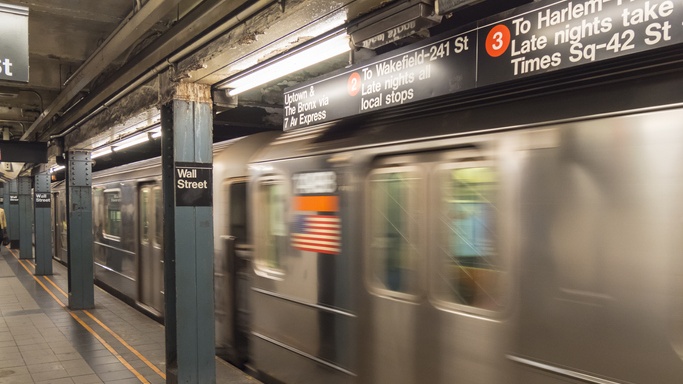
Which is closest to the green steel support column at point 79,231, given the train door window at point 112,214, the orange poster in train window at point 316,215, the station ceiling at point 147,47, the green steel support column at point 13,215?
the train door window at point 112,214

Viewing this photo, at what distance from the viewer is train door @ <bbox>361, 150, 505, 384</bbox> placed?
2.84 m

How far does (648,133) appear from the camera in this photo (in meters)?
2.18

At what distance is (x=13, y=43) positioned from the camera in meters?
3.45

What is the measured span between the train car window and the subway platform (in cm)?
282

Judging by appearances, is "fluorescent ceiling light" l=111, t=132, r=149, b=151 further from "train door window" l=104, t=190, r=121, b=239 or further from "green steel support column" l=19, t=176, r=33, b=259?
"green steel support column" l=19, t=176, r=33, b=259

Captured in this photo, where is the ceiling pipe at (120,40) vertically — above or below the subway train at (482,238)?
above

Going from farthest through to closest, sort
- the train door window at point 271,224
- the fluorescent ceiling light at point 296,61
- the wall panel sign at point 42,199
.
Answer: the wall panel sign at point 42,199 → the train door window at point 271,224 → the fluorescent ceiling light at point 296,61

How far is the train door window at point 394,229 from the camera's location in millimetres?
3320

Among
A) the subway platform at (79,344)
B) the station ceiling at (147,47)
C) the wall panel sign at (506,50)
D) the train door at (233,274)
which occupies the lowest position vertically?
the subway platform at (79,344)

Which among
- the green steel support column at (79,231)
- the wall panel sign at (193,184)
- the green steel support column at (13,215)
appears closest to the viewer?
the wall panel sign at (193,184)

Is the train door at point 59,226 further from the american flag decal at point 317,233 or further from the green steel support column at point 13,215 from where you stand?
the american flag decal at point 317,233

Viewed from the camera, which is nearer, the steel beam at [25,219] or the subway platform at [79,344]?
the subway platform at [79,344]

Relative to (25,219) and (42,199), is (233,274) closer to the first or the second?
(42,199)

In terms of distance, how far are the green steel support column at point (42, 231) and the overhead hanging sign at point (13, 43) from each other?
11.1 meters
